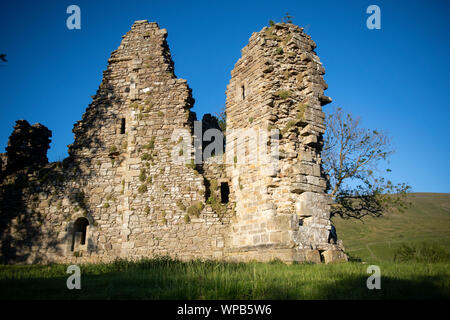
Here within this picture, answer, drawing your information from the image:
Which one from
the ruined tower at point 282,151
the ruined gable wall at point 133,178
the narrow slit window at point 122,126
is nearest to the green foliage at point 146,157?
the ruined gable wall at point 133,178

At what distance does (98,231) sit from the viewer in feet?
41.9

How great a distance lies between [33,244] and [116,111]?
6.34m

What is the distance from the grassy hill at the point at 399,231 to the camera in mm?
34803

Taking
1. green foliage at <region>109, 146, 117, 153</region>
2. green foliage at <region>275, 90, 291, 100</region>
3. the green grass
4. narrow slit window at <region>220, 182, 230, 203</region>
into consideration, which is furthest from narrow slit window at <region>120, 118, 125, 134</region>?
the green grass

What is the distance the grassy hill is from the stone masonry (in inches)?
970

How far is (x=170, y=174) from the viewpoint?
42.3 feet

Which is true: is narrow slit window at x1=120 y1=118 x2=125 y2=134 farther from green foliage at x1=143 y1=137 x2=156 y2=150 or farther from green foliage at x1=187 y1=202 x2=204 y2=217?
green foliage at x1=187 y1=202 x2=204 y2=217

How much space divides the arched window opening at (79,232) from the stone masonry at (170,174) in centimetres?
5

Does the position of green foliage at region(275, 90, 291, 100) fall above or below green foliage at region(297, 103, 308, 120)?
above

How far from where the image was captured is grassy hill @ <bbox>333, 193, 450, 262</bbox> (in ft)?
114

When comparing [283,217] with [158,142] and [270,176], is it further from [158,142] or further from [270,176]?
[158,142]

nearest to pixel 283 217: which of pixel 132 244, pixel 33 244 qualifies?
pixel 132 244

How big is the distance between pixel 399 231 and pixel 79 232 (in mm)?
42422
